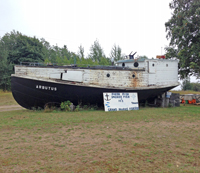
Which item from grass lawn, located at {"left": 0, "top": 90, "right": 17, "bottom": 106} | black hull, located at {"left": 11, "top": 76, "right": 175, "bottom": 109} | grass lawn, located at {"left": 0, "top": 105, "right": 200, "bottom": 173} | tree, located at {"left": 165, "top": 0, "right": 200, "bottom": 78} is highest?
tree, located at {"left": 165, "top": 0, "right": 200, "bottom": 78}

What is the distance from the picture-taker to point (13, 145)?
20.1ft

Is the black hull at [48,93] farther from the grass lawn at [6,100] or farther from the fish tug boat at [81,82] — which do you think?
the grass lawn at [6,100]

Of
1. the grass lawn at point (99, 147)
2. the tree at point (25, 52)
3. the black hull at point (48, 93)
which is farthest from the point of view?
the tree at point (25, 52)

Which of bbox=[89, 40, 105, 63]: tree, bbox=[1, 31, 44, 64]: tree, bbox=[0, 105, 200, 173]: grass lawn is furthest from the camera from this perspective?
bbox=[89, 40, 105, 63]: tree

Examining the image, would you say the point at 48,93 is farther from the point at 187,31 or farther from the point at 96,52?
the point at 96,52

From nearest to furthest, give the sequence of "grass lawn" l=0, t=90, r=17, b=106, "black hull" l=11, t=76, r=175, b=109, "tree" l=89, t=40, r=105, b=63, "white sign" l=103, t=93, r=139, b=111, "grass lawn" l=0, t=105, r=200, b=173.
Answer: "grass lawn" l=0, t=105, r=200, b=173 < "black hull" l=11, t=76, r=175, b=109 < "white sign" l=103, t=93, r=139, b=111 < "grass lawn" l=0, t=90, r=17, b=106 < "tree" l=89, t=40, r=105, b=63

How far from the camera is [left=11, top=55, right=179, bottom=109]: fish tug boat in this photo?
1291cm

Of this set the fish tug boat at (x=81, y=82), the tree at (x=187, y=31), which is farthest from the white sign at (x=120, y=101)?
the tree at (x=187, y=31)

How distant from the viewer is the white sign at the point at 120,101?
13.9 metres

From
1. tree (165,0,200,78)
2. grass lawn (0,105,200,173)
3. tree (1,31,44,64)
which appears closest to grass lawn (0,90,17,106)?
tree (1,31,44,64)

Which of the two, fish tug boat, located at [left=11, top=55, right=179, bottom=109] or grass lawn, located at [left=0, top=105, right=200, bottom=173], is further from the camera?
fish tug boat, located at [left=11, top=55, right=179, bottom=109]

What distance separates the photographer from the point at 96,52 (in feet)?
134

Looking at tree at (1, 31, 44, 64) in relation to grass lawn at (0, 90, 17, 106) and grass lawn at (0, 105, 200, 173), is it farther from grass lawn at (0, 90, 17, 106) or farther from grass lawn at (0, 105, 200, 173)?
grass lawn at (0, 105, 200, 173)

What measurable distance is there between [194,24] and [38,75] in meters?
15.5
